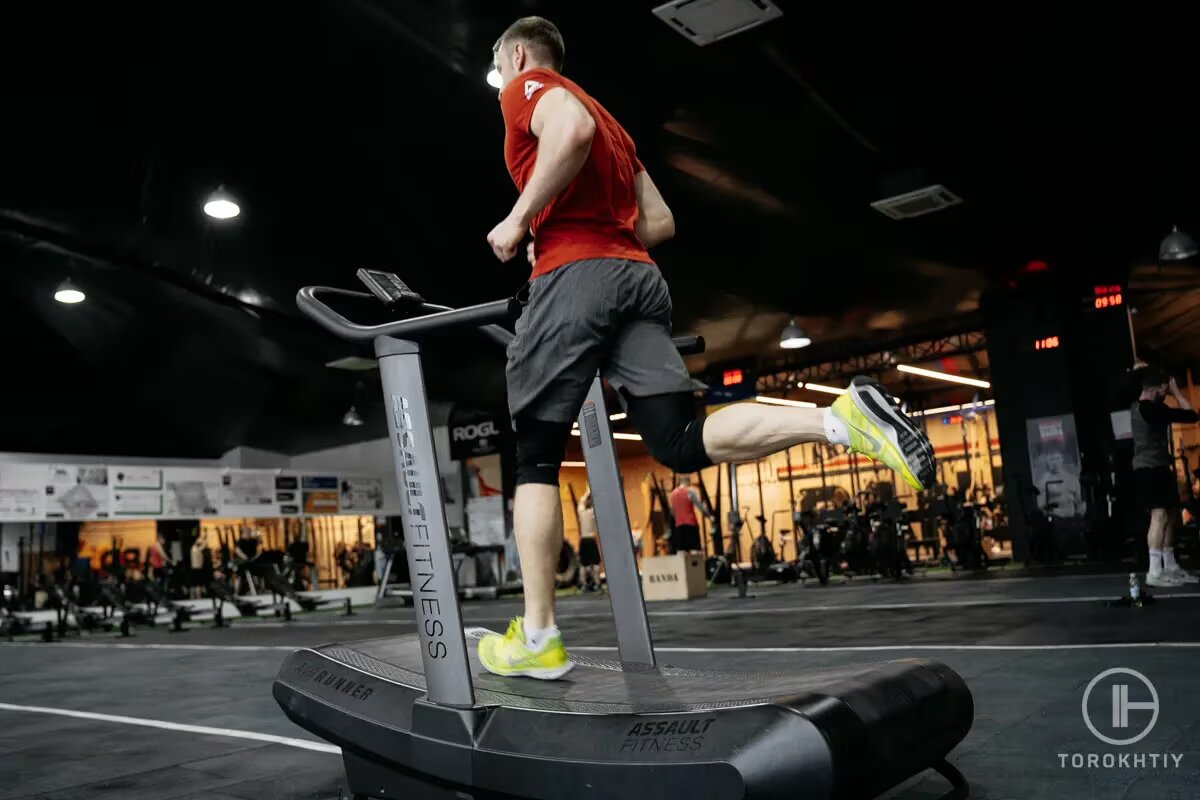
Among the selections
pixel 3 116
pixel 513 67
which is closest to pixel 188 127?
pixel 3 116

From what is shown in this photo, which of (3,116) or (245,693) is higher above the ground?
(3,116)

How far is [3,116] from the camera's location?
6.09 m

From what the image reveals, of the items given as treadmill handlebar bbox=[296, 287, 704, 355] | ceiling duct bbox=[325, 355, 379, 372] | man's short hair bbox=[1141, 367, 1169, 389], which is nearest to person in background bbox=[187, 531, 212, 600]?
ceiling duct bbox=[325, 355, 379, 372]

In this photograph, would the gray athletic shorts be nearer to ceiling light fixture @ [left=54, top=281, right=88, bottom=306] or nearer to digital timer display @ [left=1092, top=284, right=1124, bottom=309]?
ceiling light fixture @ [left=54, top=281, right=88, bottom=306]

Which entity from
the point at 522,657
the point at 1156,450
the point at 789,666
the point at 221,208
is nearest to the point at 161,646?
the point at 221,208

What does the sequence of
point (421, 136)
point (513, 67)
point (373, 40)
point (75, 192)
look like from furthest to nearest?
point (75, 192)
point (421, 136)
point (373, 40)
point (513, 67)

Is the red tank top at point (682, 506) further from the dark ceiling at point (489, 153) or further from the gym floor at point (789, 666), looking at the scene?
the gym floor at point (789, 666)

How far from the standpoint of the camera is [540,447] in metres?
1.94

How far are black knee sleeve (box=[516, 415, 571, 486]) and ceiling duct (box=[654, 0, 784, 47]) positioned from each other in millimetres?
3929

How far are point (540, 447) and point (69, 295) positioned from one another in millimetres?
9203

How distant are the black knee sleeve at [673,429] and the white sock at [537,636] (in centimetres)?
44

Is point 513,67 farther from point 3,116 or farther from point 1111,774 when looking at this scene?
point 3,116

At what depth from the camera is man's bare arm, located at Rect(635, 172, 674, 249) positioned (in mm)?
2215

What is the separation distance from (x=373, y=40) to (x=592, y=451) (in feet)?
14.0
